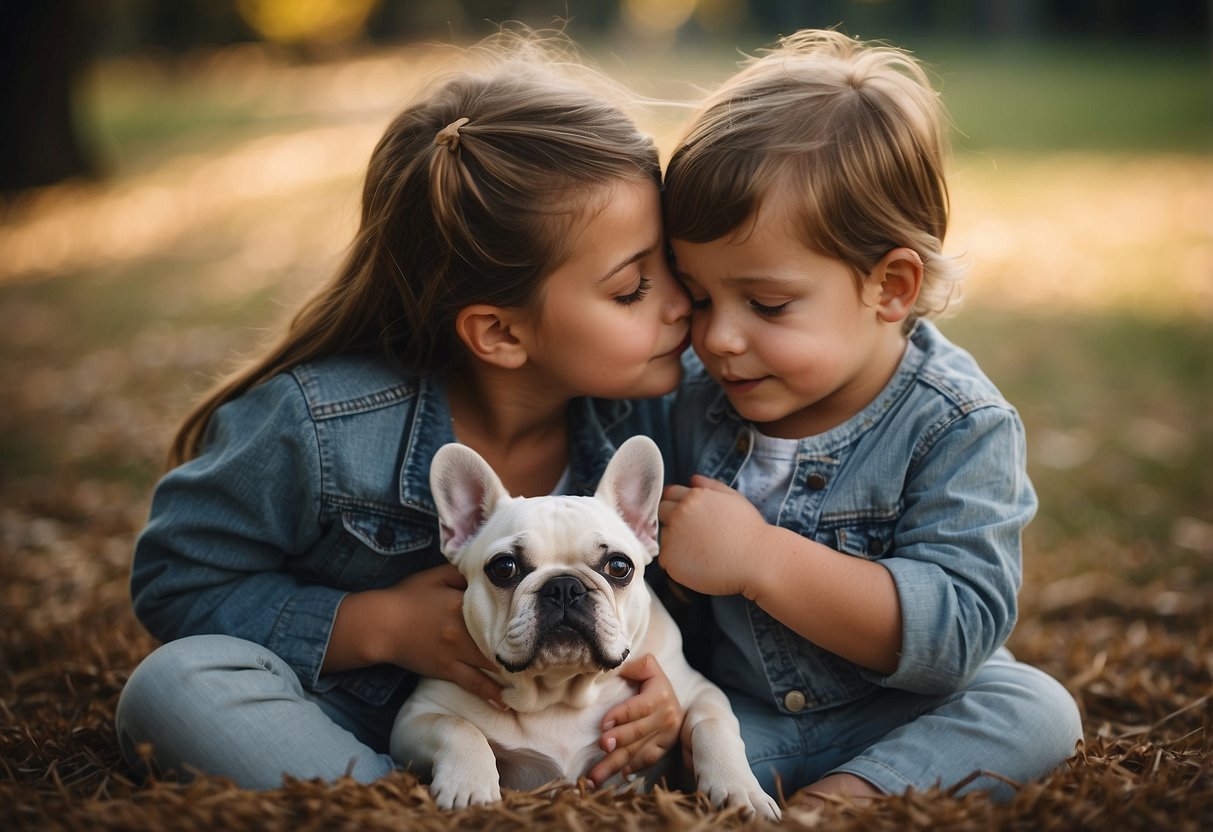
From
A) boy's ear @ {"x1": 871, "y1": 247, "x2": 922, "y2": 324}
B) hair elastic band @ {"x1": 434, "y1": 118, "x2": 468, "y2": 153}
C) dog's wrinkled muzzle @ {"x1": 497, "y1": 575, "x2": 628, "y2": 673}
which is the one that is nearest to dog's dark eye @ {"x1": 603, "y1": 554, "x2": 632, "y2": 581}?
dog's wrinkled muzzle @ {"x1": 497, "y1": 575, "x2": 628, "y2": 673}

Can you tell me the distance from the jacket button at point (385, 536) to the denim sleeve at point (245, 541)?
0.50 ft

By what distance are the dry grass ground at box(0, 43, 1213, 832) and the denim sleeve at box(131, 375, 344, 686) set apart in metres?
0.40

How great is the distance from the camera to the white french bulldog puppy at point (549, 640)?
213 centimetres

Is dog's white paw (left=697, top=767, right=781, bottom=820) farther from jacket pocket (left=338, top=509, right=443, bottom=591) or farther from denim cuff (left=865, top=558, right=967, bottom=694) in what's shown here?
jacket pocket (left=338, top=509, right=443, bottom=591)

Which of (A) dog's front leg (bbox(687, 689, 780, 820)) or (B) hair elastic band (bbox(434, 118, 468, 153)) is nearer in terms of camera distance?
(A) dog's front leg (bbox(687, 689, 780, 820))

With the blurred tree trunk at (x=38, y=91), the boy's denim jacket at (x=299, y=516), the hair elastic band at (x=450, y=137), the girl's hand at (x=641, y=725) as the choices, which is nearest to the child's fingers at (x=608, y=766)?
the girl's hand at (x=641, y=725)

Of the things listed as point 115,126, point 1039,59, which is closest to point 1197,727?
point 115,126

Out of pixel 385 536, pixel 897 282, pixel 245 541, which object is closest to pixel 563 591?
pixel 385 536

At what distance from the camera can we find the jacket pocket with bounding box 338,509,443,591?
2674 mm

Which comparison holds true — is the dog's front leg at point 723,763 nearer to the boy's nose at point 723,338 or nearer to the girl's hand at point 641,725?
the girl's hand at point 641,725

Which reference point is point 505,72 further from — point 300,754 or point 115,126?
point 115,126

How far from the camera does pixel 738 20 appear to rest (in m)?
34.7

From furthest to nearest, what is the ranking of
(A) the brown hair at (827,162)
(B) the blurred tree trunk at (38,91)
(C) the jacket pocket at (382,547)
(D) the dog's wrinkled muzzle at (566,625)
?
1. (B) the blurred tree trunk at (38,91)
2. (C) the jacket pocket at (382,547)
3. (A) the brown hair at (827,162)
4. (D) the dog's wrinkled muzzle at (566,625)

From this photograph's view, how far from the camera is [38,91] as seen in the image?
37.6ft
